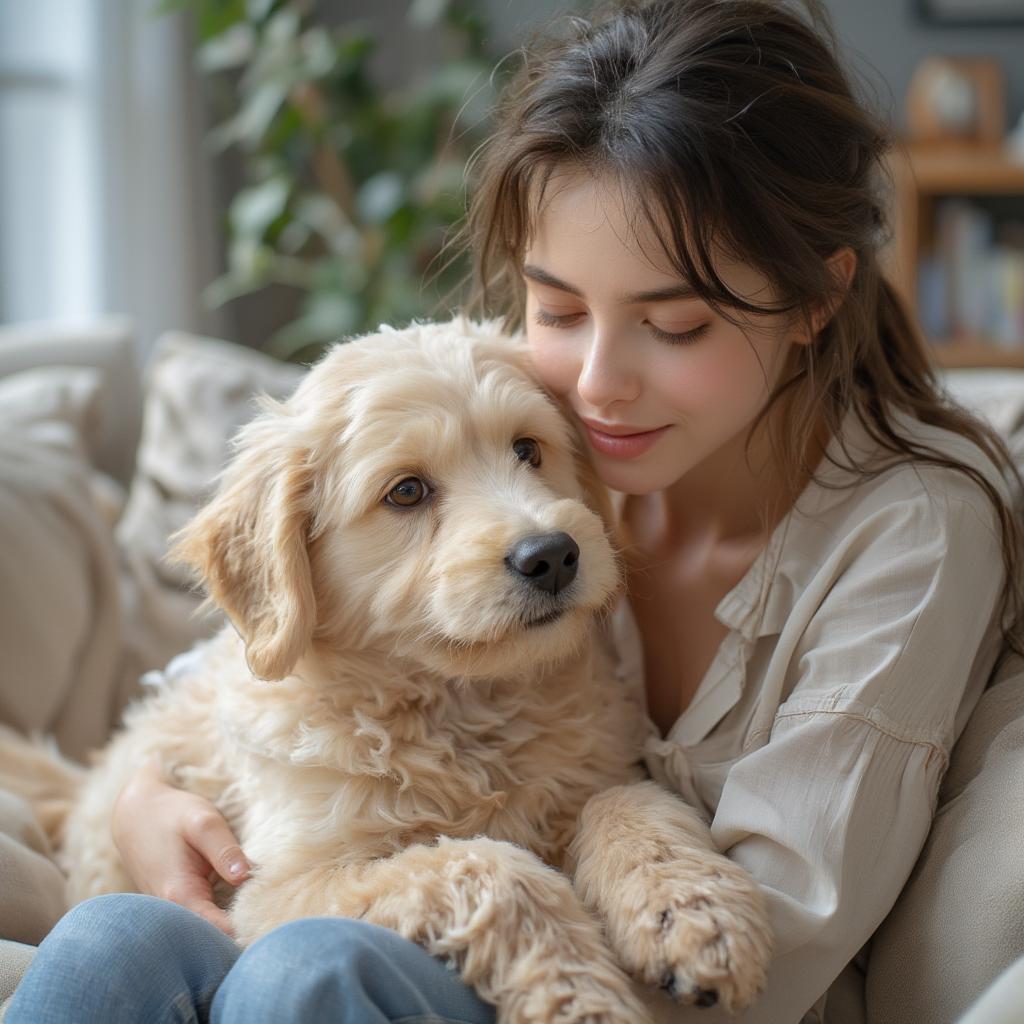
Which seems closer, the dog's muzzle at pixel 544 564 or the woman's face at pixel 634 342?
the dog's muzzle at pixel 544 564

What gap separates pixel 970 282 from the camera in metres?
4.72

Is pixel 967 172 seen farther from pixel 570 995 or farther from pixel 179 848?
pixel 570 995

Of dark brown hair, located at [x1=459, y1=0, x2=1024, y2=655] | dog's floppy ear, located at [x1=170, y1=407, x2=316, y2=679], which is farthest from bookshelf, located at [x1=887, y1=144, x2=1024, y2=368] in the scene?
dog's floppy ear, located at [x1=170, y1=407, x2=316, y2=679]

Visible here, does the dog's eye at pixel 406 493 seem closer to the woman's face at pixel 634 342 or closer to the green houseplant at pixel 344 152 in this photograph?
the woman's face at pixel 634 342

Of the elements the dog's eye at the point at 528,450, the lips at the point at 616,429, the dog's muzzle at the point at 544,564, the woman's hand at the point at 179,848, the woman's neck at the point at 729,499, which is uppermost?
the lips at the point at 616,429

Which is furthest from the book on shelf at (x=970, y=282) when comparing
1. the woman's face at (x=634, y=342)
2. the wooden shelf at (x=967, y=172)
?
the woman's face at (x=634, y=342)

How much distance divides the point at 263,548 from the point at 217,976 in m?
0.49

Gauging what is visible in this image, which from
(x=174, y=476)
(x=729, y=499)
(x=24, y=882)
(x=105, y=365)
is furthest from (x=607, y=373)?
(x=105, y=365)

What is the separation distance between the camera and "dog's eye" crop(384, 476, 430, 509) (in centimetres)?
147

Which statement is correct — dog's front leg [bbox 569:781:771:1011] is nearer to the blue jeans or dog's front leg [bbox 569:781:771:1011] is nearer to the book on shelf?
the blue jeans

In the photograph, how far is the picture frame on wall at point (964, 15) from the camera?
4.85 meters

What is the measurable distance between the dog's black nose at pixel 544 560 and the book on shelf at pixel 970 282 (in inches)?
151

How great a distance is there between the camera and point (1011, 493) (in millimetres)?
1687

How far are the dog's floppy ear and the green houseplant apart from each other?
2368 millimetres
